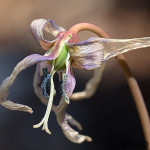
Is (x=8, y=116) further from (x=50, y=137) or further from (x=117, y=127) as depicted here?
(x=117, y=127)

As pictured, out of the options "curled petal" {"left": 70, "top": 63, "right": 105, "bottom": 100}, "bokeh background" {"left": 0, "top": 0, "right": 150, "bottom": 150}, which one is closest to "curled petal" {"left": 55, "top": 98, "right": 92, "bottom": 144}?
"curled petal" {"left": 70, "top": 63, "right": 105, "bottom": 100}

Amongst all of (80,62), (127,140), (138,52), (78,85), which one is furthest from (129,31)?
(80,62)

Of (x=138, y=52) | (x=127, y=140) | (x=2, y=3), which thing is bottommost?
(x=127, y=140)

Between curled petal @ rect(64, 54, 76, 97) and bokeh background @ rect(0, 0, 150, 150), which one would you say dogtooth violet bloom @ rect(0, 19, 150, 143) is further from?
bokeh background @ rect(0, 0, 150, 150)

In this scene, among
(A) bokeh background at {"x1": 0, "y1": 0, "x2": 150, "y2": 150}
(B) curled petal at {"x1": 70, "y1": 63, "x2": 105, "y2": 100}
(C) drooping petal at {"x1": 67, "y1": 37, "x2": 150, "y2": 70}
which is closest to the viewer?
(C) drooping petal at {"x1": 67, "y1": 37, "x2": 150, "y2": 70}

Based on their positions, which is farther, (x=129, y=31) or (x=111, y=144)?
(x=129, y=31)

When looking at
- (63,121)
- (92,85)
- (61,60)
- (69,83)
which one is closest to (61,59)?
(61,60)
